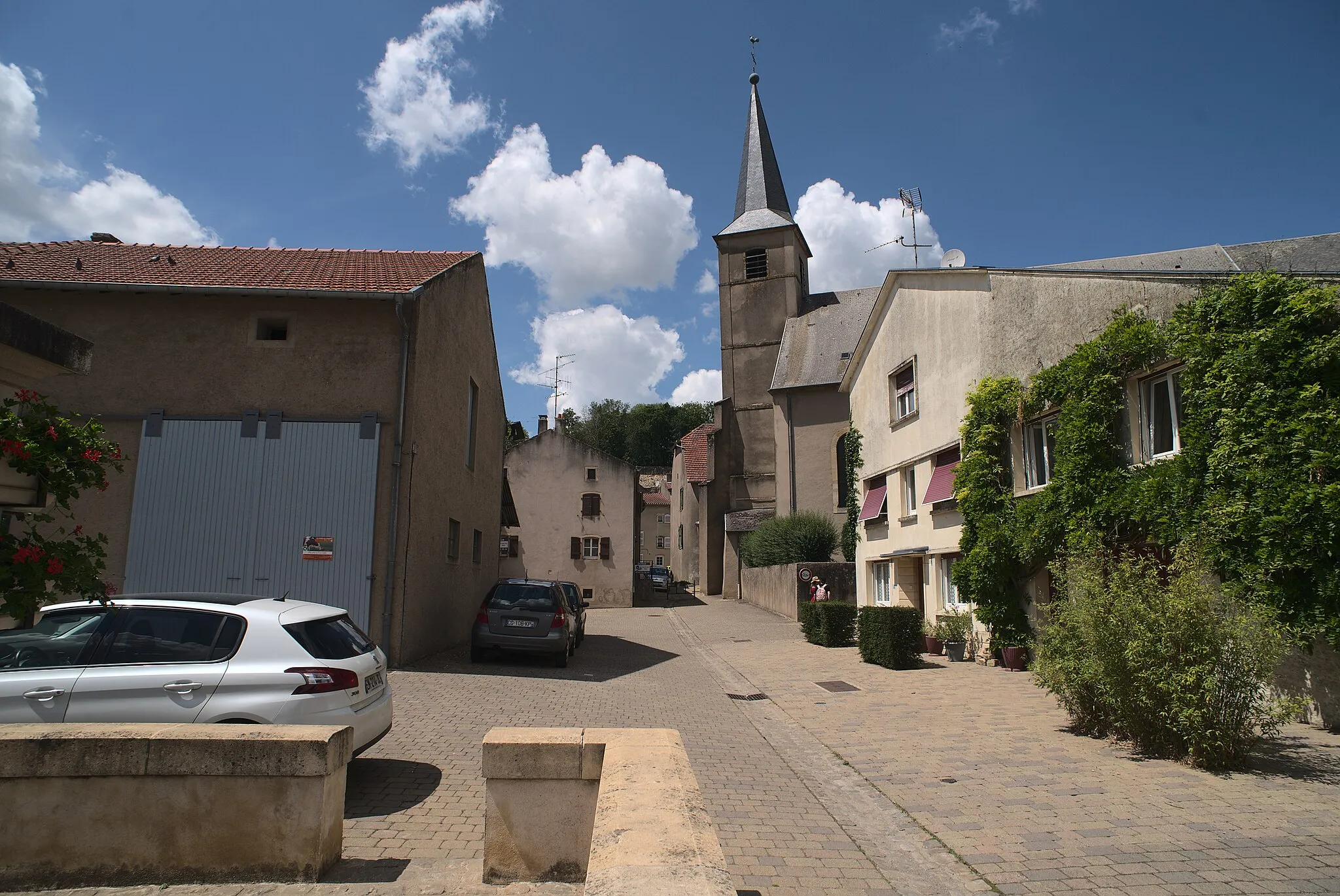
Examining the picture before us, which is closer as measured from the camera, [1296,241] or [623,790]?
[623,790]

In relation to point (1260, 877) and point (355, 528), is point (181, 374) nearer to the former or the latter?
point (355, 528)

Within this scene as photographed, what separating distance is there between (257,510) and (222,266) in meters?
4.79

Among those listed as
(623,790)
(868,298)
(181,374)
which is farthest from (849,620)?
(868,298)

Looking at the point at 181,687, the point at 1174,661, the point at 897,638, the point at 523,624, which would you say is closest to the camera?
the point at 181,687

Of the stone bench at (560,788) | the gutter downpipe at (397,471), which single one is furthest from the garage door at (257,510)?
the stone bench at (560,788)

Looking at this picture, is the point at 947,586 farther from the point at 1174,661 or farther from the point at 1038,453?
the point at 1174,661

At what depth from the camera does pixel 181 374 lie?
13156mm

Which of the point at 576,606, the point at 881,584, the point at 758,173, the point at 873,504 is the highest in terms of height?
the point at 758,173

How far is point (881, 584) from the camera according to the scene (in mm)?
20656

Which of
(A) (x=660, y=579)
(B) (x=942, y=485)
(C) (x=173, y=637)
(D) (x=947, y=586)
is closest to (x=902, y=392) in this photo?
(B) (x=942, y=485)

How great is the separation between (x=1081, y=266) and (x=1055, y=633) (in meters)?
12.2

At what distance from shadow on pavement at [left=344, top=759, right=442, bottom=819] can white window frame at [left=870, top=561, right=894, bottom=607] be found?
14.8m

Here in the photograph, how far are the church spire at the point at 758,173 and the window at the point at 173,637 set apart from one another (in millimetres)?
40259

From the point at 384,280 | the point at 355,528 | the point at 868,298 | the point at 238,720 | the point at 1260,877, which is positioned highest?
the point at 868,298
